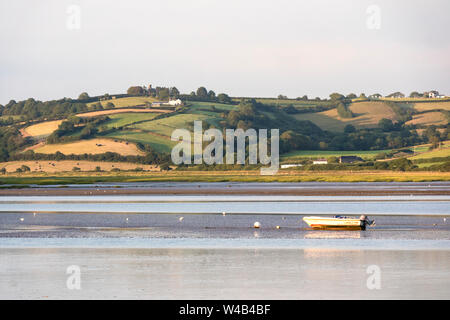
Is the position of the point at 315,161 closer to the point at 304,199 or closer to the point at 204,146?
the point at 204,146

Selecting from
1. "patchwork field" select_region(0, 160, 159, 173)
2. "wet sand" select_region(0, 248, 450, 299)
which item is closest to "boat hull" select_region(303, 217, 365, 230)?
"wet sand" select_region(0, 248, 450, 299)

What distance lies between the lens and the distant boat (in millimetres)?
49969

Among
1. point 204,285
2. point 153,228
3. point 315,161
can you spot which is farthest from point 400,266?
point 315,161

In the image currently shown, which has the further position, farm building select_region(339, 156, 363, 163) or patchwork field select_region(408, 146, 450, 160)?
farm building select_region(339, 156, 363, 163)

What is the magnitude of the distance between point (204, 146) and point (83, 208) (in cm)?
12453

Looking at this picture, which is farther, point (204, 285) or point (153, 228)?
point (153, 228)

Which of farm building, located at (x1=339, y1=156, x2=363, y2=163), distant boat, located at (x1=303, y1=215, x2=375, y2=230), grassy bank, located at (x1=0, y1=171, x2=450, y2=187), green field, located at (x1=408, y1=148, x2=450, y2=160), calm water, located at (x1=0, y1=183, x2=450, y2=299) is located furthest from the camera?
farm building, located at (x1=339, y1=156, x2=363, y2=163)

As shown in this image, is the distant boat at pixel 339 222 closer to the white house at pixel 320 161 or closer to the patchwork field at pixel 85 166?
the patchwork field at pixel 85 166

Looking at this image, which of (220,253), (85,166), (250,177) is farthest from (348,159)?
(220,253)

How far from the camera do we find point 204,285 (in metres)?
29.2

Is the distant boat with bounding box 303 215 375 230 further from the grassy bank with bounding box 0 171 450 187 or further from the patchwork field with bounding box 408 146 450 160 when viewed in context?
the patchwork field with bounding box 408 146 450 160

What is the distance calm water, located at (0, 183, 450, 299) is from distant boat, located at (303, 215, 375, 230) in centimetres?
78
